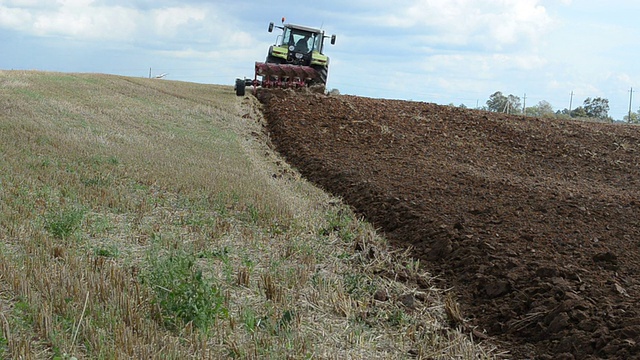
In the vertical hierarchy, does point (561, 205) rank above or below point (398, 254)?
above

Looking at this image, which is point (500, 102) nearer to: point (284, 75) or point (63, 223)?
point (284, 75)

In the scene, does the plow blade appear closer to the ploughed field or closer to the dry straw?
the ploughed field

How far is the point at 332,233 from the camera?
7707 mm

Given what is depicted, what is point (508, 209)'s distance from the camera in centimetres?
852

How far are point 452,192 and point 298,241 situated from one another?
11.5 ft

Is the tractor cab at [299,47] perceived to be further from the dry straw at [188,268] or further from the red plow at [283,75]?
the dry straw at [188,268]

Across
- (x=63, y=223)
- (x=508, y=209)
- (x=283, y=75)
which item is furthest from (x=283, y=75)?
(x=63, y=223)

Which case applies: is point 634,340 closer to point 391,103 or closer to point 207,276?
point 207,276

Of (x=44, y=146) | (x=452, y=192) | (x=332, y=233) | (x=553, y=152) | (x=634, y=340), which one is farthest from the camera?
(x=553, y=152)

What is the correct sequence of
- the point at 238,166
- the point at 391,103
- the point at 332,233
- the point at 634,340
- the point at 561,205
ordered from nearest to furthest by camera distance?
the point at 634,340, the point at 332,233, the point at 561,205, the point at 238,166, the point at 391,103

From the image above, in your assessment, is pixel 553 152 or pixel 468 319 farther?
pixel 553 152

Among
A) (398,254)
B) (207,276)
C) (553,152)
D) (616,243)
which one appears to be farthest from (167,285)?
(553,152)

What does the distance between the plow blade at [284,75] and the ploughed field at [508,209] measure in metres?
5.71

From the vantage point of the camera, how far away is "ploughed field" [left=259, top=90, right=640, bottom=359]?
16.9ft
